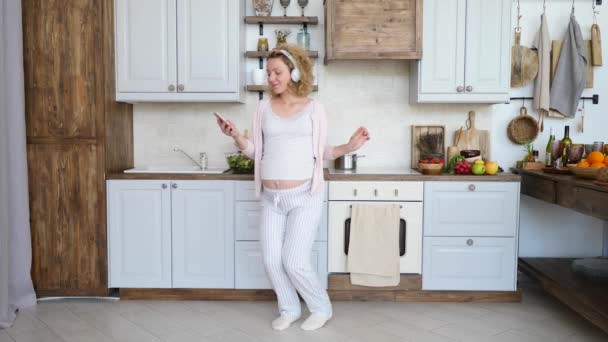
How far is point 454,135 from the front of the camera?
12.5ft

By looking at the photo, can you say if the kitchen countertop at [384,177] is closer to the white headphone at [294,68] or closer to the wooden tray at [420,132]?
→ the wooden tray at [420,132]

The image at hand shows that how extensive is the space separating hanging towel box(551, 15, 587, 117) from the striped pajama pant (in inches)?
80.9

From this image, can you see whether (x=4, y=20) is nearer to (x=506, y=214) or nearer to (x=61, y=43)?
(x=61, y=43)

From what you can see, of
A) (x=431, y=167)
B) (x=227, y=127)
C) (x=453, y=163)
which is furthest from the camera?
(x=453, y=163)

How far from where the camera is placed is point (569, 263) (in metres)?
3.55

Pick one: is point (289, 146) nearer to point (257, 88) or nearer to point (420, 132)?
point (257, 88)

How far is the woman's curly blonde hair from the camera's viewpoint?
8.87 feet

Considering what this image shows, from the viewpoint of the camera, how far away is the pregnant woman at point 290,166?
8.92 ft

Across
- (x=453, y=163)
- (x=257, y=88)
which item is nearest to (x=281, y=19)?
(x=257, y=88)

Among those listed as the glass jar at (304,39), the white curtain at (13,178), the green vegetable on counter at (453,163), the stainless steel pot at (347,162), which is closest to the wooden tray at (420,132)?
the green vegetable on counter at (453,163)

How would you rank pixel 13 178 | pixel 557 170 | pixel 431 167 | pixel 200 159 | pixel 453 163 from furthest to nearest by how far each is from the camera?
1. pixel 200 159
2. pixel 453 163
3. pixel 431 167
4. pixel 557 170
5. pixel 13 178

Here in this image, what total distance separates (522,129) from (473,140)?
1.23ft

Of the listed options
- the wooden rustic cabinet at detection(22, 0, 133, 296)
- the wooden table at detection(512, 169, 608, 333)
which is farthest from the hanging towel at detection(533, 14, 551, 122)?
the wooden rustic cabinet at detection(22, 0, 133, 296)

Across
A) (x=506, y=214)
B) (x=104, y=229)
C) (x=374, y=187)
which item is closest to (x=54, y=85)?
(x=104, y=229)
